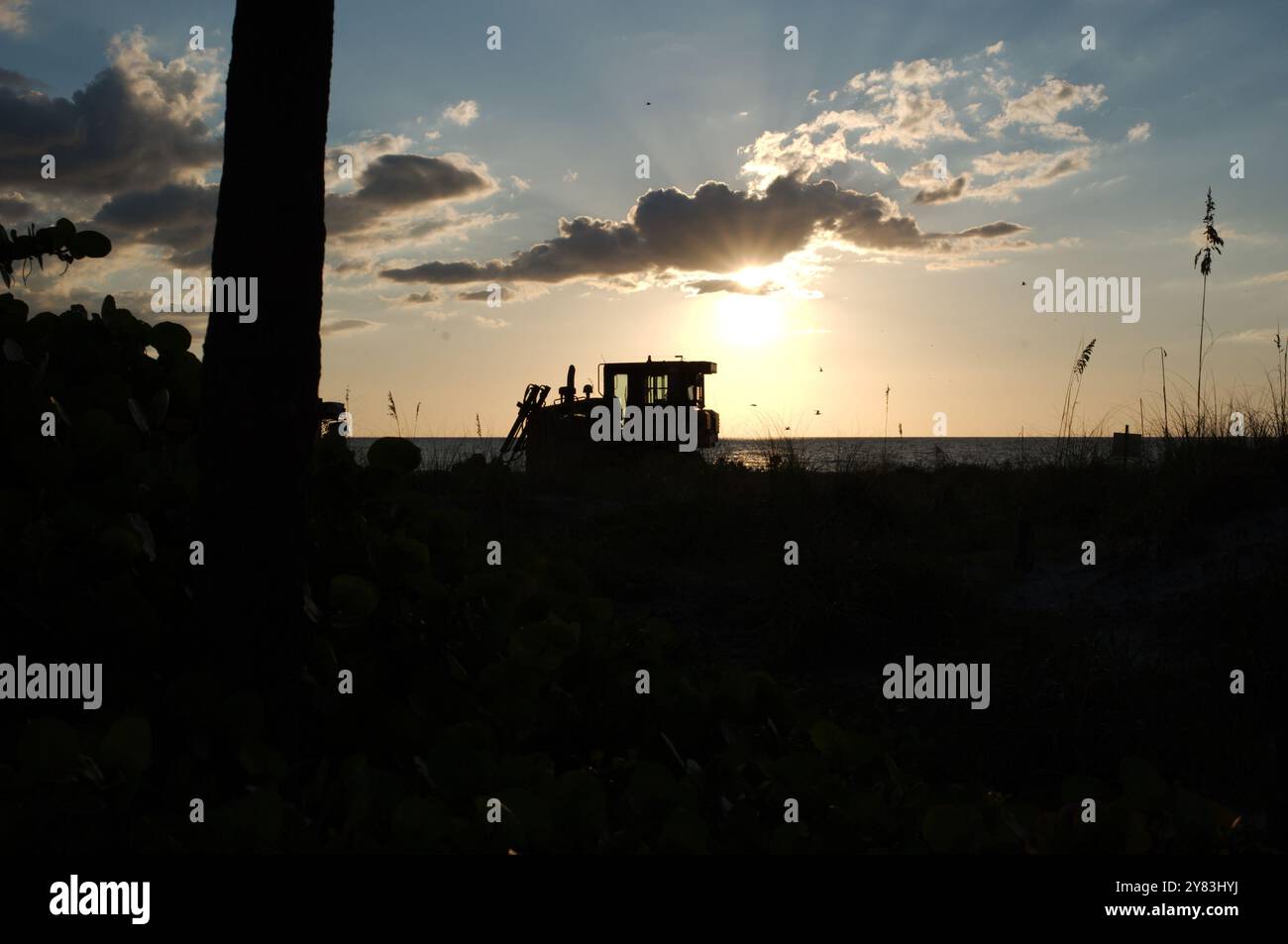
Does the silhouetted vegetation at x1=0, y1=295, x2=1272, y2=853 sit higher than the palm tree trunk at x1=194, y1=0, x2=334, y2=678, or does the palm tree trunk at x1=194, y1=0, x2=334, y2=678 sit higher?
the palm tree trunk at x1=194, y1=0, x2=334, y2=678

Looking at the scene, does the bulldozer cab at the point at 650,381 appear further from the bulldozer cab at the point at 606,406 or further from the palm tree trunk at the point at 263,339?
the palm tree trunk at the point at 263,339

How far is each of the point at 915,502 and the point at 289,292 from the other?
30.4ft

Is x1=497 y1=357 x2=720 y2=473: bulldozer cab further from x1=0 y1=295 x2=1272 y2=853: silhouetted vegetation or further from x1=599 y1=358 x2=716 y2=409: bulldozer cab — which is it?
x1=0 y1=295 x2=1272 y2=853: silhouetted vegetation

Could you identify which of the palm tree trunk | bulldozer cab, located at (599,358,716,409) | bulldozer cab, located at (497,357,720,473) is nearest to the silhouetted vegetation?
the palm tree trunk

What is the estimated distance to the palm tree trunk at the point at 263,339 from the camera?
2244mm

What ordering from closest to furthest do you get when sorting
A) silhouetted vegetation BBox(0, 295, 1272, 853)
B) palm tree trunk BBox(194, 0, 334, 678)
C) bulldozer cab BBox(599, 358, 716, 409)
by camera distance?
silhouetted vegetation BBox(0, 295, 1272, 853) → palm tree trunk BBox(194, 0, 334, 678) → bulldozer cab BBox(599, 358, 716, 409)

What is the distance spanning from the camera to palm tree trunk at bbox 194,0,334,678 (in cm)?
224

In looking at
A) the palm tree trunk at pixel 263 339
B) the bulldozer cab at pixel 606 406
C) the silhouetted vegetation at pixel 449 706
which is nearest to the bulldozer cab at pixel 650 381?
the bulldozer cab at pixel 606 406

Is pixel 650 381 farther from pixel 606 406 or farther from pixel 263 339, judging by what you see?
pixel 263 339

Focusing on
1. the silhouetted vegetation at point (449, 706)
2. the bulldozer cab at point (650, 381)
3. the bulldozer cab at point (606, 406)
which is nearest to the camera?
the silhouetted vegetation at point (449, 706)

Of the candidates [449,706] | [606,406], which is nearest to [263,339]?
[449,706]
